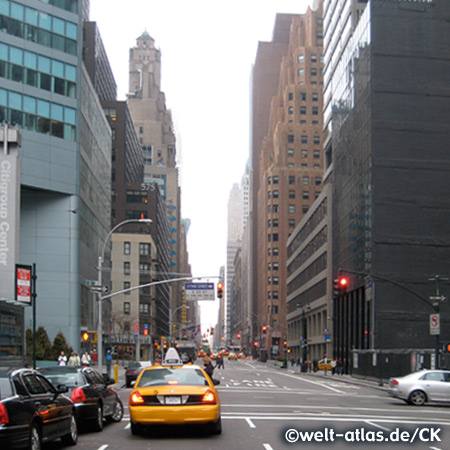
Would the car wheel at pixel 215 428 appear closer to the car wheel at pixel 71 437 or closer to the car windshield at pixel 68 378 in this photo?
the car wheel at pixel 71 437

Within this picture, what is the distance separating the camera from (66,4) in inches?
2216

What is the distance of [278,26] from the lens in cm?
19875

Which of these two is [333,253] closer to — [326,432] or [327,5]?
[327,5]

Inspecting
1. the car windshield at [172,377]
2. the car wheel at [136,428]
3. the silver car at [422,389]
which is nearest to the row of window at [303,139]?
the silver car at [422,389]

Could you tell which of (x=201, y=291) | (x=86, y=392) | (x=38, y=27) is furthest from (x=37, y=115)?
(x=86, y=392)

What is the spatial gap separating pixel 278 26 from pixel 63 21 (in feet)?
494

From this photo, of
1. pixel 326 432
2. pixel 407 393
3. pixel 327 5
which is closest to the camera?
pixel 326 432

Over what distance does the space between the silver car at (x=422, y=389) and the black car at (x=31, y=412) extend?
662 inches

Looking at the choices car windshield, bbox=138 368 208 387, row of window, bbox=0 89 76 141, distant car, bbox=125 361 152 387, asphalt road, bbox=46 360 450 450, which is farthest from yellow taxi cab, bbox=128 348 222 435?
row of window, bbox=0 89 76 141

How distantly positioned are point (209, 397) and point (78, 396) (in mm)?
3337

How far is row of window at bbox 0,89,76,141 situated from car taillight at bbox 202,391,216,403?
40504 millimetres

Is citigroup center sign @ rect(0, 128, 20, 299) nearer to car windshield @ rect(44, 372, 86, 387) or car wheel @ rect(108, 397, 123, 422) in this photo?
car wheel @ rect(108, 397, 123, 422)

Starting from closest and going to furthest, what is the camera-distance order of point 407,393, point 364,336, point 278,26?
point 407,393
point 364,336
point 278,26

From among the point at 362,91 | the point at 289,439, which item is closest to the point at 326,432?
the point at 289,439
